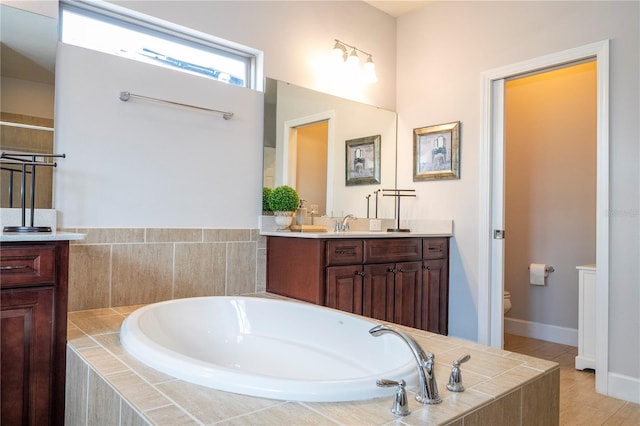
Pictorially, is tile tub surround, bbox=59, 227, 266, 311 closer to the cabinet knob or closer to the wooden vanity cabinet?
the cabinet knob

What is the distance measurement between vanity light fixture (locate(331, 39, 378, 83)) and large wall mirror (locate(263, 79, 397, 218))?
9.1 inches

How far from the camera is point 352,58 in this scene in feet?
10.9

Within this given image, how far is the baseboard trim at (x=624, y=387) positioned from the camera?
2410mm

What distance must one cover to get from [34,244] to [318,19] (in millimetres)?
2407

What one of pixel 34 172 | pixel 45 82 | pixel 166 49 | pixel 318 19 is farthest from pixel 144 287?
pixel 318 19

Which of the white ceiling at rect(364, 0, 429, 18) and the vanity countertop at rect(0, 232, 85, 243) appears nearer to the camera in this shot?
the vanity countertop at rect(0, 232, 85, 243)

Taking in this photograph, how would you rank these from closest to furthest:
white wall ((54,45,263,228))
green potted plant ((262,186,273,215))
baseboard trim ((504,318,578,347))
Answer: white wall ((54,45,263,228))
green potted plant ((262,186,273,215))
baseboard trim ((504,318,578,347))

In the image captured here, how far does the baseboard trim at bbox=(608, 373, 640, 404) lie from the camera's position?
241cm

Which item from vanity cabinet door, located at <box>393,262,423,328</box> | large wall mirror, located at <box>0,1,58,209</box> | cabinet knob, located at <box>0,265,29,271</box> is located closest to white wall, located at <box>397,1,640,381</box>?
vanity cabinet door, located at <box>393,262,423,328</box>

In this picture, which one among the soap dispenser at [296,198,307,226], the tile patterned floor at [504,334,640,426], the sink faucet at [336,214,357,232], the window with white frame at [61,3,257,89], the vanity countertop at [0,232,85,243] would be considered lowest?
the tile patterned floor at [504,334,640,426]

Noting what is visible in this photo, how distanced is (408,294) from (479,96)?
153 cm

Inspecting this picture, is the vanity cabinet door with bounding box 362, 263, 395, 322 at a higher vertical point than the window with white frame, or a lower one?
lower

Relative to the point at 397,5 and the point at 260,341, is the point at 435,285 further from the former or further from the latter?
the point at 397,5

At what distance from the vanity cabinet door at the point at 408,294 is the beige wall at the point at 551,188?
4.81 feet
